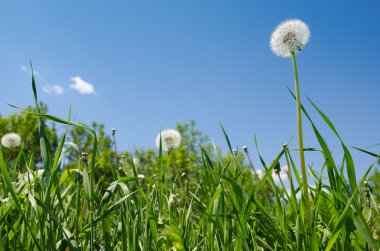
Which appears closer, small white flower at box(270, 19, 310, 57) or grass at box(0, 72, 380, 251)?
grass at box(0, 72, 380, 251)

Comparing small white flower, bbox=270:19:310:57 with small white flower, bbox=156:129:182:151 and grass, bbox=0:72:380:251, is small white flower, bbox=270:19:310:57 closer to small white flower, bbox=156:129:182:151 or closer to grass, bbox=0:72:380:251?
grass, bbox=0:72:380:251

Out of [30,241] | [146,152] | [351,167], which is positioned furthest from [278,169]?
[146,152]

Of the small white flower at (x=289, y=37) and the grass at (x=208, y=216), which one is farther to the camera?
the small white flower at (x=289, y=37)

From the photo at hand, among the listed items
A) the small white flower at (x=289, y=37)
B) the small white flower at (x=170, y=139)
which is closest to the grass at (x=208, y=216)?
the small white flower at (x=289, y=37)

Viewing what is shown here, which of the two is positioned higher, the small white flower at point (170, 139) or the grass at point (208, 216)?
the small white flower at point (170, 139)

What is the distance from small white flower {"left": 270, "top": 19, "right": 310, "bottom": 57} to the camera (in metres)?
1.76

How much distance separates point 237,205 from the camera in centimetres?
158

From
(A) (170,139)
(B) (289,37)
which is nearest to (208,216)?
(B) (289,37)

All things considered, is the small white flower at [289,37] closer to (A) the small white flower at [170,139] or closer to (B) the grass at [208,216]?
(B) the grass at [208,216]

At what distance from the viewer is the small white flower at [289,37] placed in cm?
176

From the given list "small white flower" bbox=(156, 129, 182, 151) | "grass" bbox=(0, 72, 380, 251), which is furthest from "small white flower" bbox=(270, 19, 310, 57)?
"small white flower" bbox=(156, 129, 182, 151)

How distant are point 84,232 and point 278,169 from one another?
857 millimetres

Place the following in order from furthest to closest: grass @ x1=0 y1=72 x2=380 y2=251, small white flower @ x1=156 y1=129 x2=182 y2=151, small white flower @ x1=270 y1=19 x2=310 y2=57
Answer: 1. small white flower @ x1=156 y1=129 x2=182 y2=151
2. small white flower @ x1=270 y1=19 x2=310 y2=57
3. grass @ x1=0 y1=72 x2=380 y2=251

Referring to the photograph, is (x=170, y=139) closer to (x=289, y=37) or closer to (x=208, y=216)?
(x=289, y=37)
